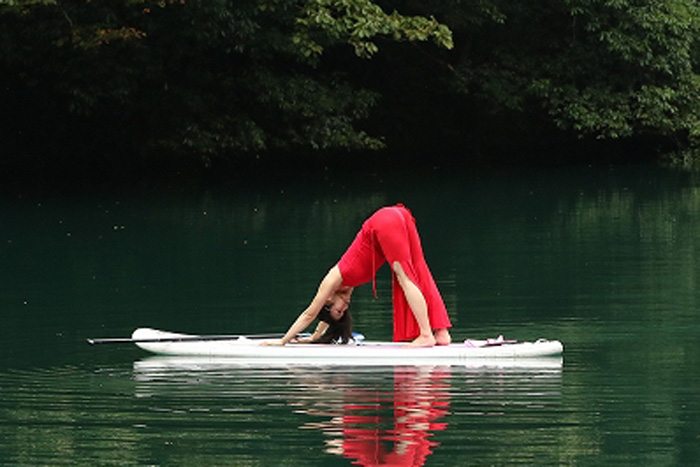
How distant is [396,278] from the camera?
1220 cm

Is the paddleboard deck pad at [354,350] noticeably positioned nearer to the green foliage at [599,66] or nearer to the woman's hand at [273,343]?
the woman's hand at [273,343]

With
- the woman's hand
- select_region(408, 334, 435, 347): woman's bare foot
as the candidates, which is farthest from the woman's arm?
select_region(408, 334, 435, 347): woman's bare foot

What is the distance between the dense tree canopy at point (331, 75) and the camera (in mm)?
31234

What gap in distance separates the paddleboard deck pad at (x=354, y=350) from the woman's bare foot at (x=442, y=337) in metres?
0.07

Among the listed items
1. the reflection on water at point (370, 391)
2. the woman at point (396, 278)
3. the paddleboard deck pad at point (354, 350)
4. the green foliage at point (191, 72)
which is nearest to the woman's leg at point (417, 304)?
the woman at point (396, 278)

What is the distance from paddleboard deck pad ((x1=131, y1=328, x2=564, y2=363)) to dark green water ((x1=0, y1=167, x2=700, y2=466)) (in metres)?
0.19

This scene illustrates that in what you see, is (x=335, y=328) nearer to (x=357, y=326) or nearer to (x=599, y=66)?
(x=357, y=326)

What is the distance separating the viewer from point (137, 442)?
961cm

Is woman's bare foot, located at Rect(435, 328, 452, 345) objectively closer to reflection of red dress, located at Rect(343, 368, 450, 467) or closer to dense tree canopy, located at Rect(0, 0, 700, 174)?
reflection of red dress, located at Rect(343, 368, 450, 467)

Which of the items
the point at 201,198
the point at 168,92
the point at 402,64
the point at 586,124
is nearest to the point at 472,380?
the point at 201,198

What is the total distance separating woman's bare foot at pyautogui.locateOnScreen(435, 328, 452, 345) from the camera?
12.3m

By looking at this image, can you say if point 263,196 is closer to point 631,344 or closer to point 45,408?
point 631,344

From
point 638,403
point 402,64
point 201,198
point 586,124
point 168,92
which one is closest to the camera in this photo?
point 638,403

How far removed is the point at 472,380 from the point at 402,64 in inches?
1084
